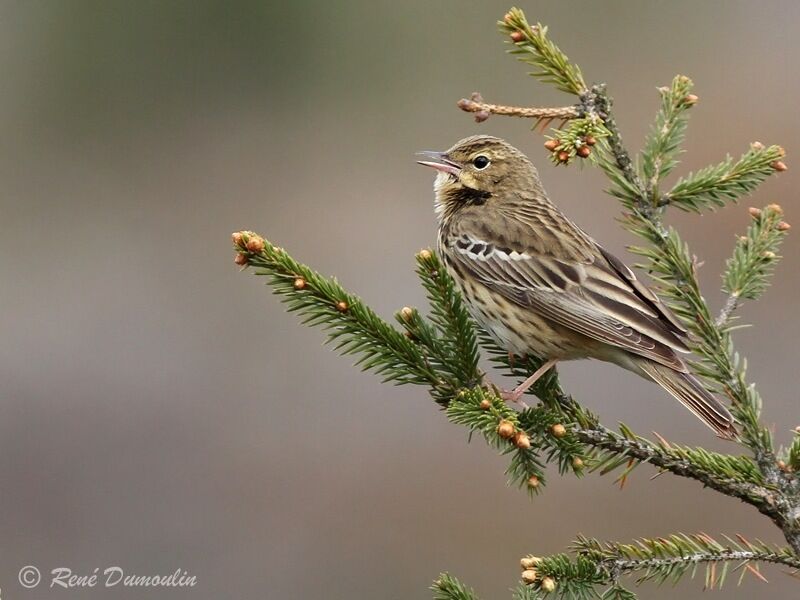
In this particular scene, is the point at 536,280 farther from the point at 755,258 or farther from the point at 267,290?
the point at 267,290

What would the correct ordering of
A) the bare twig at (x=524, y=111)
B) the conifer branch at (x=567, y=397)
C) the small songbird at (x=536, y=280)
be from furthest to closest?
the small songbird at (x=536, y=280)
the bare twig at (x=524, y=111)
the conifer branch at (x=567, y=397)

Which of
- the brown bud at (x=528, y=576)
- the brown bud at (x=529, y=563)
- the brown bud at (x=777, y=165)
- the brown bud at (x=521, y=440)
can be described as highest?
the brown bud at (x=777, y=165)

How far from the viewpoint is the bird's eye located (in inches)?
281

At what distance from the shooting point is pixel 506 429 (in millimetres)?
4301

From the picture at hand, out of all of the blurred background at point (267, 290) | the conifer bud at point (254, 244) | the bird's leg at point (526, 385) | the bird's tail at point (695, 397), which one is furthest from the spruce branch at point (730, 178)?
the blurred background at point (267, 290)

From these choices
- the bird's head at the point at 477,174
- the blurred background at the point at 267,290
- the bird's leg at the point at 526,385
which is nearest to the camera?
the bird's leg at the point at 526,385

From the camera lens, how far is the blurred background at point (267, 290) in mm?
11922

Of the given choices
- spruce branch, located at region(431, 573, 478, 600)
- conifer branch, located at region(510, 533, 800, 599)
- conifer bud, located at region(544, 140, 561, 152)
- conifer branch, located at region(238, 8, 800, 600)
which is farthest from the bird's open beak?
spruce branch, located at region(431, 573, 478, 600)

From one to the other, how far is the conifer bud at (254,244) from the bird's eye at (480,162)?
2.81 metres

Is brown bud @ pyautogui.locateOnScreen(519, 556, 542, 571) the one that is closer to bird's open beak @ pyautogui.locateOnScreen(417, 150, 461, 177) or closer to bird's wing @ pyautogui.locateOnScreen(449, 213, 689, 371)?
bird's wing @ pyautogui.locateOnScreen(449, 213, 689, 371)

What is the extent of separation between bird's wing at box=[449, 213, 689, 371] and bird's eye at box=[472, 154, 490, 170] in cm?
45

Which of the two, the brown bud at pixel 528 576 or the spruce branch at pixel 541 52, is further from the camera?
the spruce branch at pixel 541 52

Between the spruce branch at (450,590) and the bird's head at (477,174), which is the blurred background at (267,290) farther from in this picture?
the spruce branch at (450,590)

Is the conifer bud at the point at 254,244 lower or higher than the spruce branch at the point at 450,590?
higher
